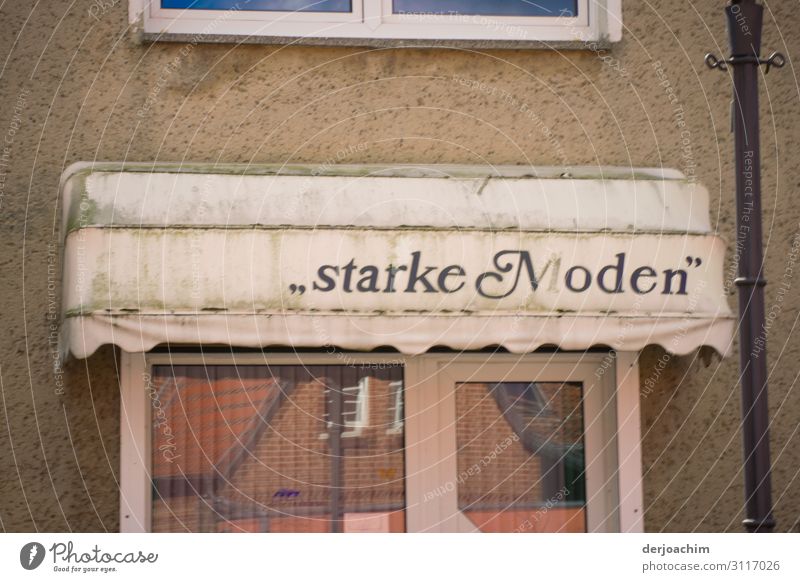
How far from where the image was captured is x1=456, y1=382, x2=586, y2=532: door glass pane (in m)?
5.84

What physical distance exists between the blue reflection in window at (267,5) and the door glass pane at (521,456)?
201 cm

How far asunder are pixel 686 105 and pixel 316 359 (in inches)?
89.0

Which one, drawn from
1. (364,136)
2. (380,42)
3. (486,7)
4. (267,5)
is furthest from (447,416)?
(267,5)

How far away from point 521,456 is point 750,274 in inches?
79.7

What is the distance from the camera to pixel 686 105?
5.95m

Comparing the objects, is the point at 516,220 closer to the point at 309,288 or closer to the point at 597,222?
the point at 597,222

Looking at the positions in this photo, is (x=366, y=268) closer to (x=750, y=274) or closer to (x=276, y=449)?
(x=276, y=449)

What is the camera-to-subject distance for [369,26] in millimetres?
5855

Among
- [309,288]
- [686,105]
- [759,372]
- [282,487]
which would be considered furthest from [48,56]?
[759,372]

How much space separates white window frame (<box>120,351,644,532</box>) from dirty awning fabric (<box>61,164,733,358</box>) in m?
0.72

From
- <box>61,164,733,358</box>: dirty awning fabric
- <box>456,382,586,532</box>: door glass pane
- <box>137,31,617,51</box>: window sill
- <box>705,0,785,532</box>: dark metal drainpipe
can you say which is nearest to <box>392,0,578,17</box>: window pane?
<box>137,31,617,51</box>: window sill
